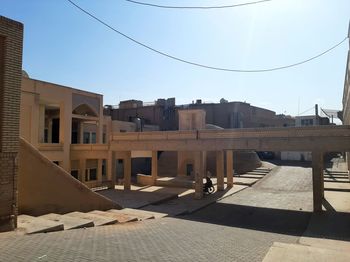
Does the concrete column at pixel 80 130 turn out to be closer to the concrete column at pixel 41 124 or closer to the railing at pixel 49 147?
the railing at pixel 49 147

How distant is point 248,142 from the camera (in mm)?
21984

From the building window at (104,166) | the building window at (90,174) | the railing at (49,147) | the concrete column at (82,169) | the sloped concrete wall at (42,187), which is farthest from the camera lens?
the building window at (104,166)

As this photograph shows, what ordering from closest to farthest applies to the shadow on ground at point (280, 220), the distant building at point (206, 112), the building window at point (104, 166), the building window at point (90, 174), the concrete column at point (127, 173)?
the shadow on ground at point (280, 220), the concrete column at point (127, 173), the building window at point (90, 174), the building window at point (104, 166), the distant building at point (206, 112)

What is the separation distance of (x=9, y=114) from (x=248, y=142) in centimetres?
1541

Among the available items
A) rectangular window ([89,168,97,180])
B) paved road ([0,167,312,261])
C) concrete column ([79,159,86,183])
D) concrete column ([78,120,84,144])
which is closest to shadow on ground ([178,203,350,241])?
paved road ([0,167,312,261])

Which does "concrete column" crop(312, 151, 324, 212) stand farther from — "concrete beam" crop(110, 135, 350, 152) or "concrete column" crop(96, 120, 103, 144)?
"concrete column" crop(96, 120, 103, 144)

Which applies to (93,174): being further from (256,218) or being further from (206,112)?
(206,112)

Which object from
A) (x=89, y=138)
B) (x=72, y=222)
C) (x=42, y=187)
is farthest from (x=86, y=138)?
(x=72, y=222)

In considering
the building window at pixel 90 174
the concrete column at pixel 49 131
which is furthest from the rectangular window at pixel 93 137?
the concrete column at pixel 49 131

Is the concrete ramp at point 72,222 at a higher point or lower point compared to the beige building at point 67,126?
lower

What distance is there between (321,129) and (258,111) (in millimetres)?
42971

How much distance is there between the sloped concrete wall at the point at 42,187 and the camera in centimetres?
1191

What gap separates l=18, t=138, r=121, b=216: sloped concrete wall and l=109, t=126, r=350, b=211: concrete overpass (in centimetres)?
1178

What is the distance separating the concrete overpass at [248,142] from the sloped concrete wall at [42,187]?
1178 cm
